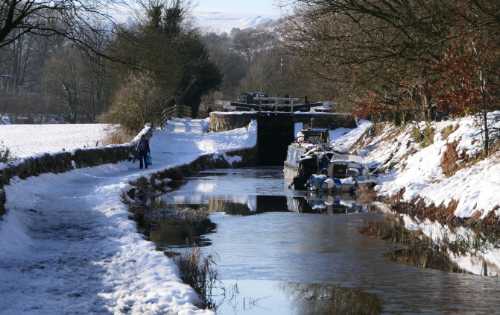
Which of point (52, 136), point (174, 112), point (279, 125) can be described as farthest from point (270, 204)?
point (174, 112)

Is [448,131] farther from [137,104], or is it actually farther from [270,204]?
[137,104]

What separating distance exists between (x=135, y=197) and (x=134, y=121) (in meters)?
29.0

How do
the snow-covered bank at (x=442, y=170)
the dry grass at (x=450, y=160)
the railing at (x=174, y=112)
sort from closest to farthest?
the snow-covered bank at (x=442, y=170)
the dry grass at (x=450, y=160)
the railing at (x=174, y=112)

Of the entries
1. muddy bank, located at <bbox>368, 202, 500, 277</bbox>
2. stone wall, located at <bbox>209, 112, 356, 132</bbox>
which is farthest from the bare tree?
stone wall, located at <bbox>209, 112, 356, 132</bbox>

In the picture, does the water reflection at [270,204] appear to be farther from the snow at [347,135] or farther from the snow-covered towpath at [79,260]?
the snow at [347,135]

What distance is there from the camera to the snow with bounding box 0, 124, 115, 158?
5112cm

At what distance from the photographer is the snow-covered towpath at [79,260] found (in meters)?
11.7

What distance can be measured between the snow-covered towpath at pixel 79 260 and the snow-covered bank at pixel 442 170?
8189mm

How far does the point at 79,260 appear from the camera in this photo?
14828 millimetres

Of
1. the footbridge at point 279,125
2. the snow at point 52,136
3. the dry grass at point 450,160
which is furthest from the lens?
the footbridge at point 279,125

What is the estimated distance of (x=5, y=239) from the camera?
51.6 feet

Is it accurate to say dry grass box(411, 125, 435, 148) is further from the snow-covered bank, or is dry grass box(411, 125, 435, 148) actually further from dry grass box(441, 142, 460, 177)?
dry grass box(441, 142, 460, 177)

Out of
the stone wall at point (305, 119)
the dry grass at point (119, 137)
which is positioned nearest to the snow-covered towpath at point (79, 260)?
the dry grass at point (119, 137)

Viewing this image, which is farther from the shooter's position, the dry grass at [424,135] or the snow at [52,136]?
Answer: the snow at [52,136]
